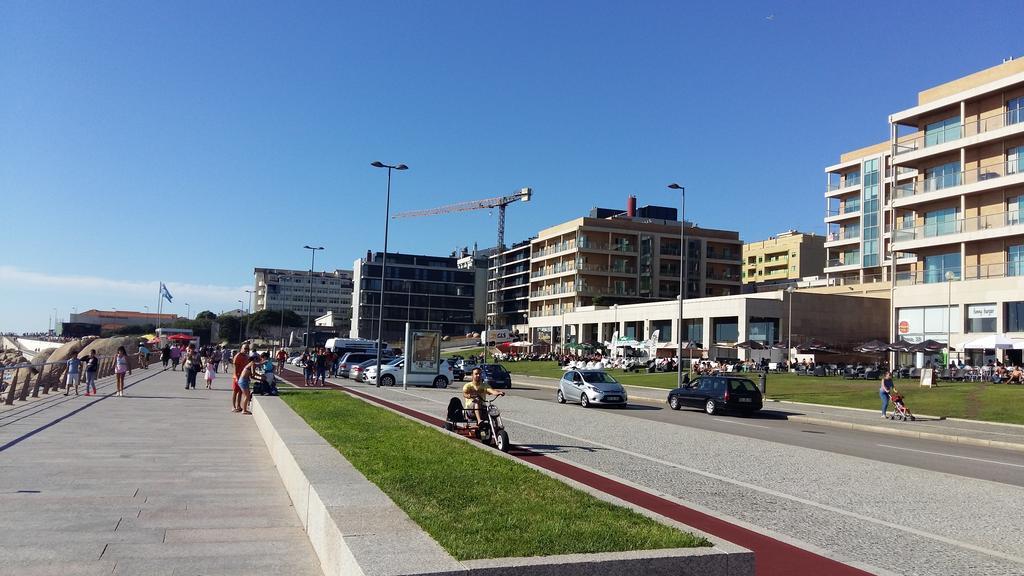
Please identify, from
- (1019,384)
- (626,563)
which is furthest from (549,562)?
(1019,384)

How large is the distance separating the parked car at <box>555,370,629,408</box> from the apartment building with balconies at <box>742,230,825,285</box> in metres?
79.2

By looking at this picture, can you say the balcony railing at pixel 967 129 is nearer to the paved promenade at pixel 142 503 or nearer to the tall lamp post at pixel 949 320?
the tall lamp post at pixel 949 320

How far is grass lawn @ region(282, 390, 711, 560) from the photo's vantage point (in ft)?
18.1

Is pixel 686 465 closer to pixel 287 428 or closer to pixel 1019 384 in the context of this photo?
pixel 287 428

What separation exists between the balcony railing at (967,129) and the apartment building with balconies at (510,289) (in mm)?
73717

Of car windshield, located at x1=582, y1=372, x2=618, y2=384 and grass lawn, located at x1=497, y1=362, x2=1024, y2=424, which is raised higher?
car windshield, located at x1=582, y1=372, x2=618, y2=384

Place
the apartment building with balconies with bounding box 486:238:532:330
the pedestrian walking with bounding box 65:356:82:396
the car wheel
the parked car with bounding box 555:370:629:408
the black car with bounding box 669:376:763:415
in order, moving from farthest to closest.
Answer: the apartment building with balconies with bounding box 486:238:532:330 < the parked car with bounding box 555:370:629:408 < the black car with bounding box 669:376:763:415 < the pedestrian walking with bounding box 65:356:82:396 < the car wheel

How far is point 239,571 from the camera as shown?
5910mm

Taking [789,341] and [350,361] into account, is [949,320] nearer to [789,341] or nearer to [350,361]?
[789,341]

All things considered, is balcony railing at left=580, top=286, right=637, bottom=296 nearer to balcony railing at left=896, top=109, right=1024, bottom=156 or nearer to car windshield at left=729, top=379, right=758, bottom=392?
balcony railing at left=896, top=109, right=1024, bottom=156

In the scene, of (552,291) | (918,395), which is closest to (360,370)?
(918,395)

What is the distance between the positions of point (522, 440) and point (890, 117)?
46879 mm

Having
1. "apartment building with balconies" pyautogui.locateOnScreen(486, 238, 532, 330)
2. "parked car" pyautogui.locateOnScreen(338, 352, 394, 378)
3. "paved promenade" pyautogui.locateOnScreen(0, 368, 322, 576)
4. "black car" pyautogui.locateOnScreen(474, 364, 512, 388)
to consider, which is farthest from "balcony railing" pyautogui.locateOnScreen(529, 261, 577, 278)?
"paved promenade" pyautogui.locateOnScreen(0, 368, 322, 576)

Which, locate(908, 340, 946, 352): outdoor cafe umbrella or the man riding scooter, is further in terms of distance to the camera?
locate(908, 340, 946, 352): outdoor cafe umbrella
